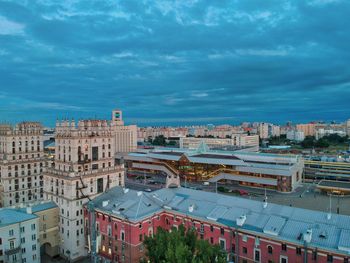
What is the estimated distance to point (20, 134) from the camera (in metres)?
75.9

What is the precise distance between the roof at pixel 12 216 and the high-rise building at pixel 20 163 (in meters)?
26.8

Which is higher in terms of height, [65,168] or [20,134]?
[20,134]

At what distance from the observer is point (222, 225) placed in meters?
38.9

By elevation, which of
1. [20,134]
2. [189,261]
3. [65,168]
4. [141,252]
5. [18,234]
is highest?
[20,134]

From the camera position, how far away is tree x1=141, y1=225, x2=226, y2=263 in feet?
88.4

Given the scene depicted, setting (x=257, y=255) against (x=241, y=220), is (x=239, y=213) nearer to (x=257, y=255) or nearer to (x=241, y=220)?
(x=241, y=220)

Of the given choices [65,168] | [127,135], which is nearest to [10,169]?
[65,168]

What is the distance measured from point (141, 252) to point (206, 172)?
69.4 metres

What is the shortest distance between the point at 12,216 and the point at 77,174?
12.0m

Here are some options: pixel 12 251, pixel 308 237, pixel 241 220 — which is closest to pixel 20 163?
pixel 12 251

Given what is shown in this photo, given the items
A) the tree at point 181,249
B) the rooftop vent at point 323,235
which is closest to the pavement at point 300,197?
the rooftop vent at point 323,235

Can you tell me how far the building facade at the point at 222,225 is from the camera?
3288 cm

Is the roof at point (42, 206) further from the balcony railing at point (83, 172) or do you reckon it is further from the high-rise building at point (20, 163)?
the high-rise building at point (20, 163)

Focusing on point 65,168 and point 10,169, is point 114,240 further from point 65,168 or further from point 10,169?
point 10,169
